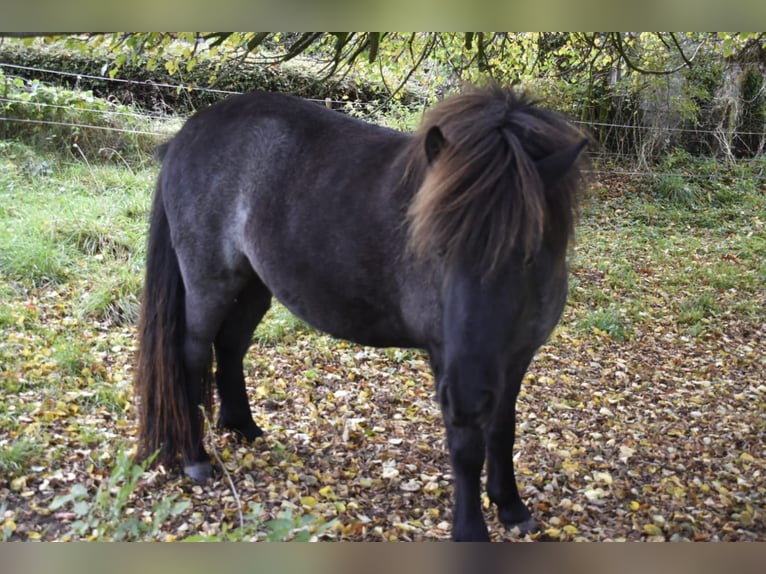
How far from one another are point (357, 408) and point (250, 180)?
6.01 feet

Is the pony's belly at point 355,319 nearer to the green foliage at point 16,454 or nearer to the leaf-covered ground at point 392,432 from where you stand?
the leaf-covered ground at point 392,432

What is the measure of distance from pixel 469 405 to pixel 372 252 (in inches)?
35.0

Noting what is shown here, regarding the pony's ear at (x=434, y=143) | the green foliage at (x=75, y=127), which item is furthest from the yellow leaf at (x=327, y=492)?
the green foliage at (x=75, y=127)

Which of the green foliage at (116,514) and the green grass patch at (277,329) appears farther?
A: the green grass patch at (277,329)

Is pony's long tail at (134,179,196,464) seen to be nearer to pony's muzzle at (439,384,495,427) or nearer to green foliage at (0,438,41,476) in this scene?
green foliage at (0,438,41,476)

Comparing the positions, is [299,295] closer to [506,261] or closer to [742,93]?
[506,261]

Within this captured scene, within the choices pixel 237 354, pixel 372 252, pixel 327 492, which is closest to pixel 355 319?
pixel 372 252

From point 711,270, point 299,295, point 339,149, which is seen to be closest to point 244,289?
point 299,295

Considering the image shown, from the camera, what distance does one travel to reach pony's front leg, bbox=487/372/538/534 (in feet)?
9.52

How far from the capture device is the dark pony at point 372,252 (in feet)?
6.84

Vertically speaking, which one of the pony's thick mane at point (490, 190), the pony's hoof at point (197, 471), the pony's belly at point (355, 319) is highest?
the pony's thick mane at point (490, 190)

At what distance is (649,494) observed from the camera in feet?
10.3

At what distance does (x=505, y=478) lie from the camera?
9.64 ft

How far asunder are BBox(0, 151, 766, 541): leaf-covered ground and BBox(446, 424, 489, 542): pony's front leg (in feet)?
0.91
